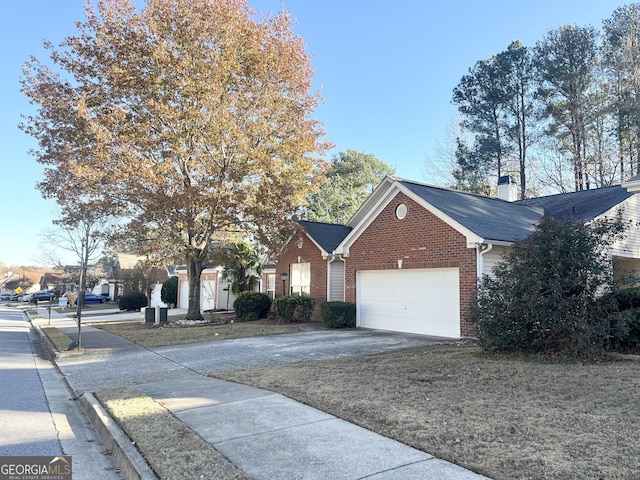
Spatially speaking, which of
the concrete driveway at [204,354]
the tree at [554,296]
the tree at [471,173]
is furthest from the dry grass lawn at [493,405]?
the tree at [471,173]

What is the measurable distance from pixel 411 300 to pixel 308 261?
677 centimetres

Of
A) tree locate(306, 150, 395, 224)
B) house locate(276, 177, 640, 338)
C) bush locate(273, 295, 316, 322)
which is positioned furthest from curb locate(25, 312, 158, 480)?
tree locate(306, 150, 395, 224)

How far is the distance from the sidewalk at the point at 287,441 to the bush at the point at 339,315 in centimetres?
886

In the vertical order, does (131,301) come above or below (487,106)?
below

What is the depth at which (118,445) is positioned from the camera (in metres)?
4.85

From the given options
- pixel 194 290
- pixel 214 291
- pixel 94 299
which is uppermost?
pixel 194 290

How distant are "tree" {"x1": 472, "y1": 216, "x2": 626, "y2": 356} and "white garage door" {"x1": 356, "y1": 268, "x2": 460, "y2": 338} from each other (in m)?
3.52

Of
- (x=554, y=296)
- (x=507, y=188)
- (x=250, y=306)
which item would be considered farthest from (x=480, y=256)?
(x=250, y=306)

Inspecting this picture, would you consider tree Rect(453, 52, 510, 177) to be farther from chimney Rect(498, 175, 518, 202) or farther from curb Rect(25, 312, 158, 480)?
curb Rect(25, 312, 158, 480)

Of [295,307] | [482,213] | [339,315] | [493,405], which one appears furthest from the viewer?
[295,307]

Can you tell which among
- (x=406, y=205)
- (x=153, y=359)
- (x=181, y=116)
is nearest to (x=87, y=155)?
(x=181, y=116)

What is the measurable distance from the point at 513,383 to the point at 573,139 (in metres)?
26.6

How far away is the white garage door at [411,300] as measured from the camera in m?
12.8

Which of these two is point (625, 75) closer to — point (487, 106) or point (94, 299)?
point (487, 106)
